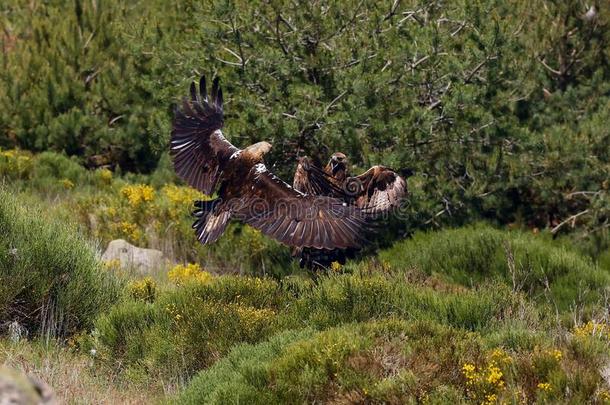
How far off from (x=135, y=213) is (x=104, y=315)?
5043mm

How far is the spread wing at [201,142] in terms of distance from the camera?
9.85 metres

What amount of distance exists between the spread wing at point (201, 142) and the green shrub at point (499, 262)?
2.53 m

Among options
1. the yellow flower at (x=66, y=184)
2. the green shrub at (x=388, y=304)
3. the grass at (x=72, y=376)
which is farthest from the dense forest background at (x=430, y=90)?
the grass at (x=72, y=376)

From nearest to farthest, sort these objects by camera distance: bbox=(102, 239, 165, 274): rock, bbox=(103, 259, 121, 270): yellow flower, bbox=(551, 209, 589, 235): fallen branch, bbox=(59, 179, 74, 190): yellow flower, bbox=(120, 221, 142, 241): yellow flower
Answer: bbox=(103, 259, 121, 270): yellow flower → bbox=(102, 239, 165, 274): rock → bbox=(120, 221, 142, 241): yellow flower → bbox=(551, 209, 589, 235): fallen branch → bbox=(59, 179, 74, 190): yellow flower

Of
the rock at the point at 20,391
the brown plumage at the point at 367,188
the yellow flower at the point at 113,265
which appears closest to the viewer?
the rock at the point at 20,391

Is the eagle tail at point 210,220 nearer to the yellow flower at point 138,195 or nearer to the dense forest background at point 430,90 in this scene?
the dense forest background at point 430,90

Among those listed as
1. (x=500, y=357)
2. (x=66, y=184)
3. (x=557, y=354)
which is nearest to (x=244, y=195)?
(x=500, y=357)

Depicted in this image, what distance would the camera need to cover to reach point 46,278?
9000 millimetres

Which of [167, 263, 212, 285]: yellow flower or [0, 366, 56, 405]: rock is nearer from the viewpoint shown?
[0, 366, 56, 405]: rock

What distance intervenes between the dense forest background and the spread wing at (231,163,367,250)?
325 centimetres

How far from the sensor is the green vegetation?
24.0 ft

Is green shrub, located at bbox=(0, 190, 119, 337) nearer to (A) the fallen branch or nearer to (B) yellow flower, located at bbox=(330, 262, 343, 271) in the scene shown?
(B) yellow flower, located at bbox=(330, 262, 343, 271)

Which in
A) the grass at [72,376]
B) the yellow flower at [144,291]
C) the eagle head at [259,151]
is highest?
the eagle head at [259,151]

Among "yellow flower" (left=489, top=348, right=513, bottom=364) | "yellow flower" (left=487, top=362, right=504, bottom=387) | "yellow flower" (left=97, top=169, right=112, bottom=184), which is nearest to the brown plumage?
"yellow flower" (left=489, top=348, right=513, bottom=364)
